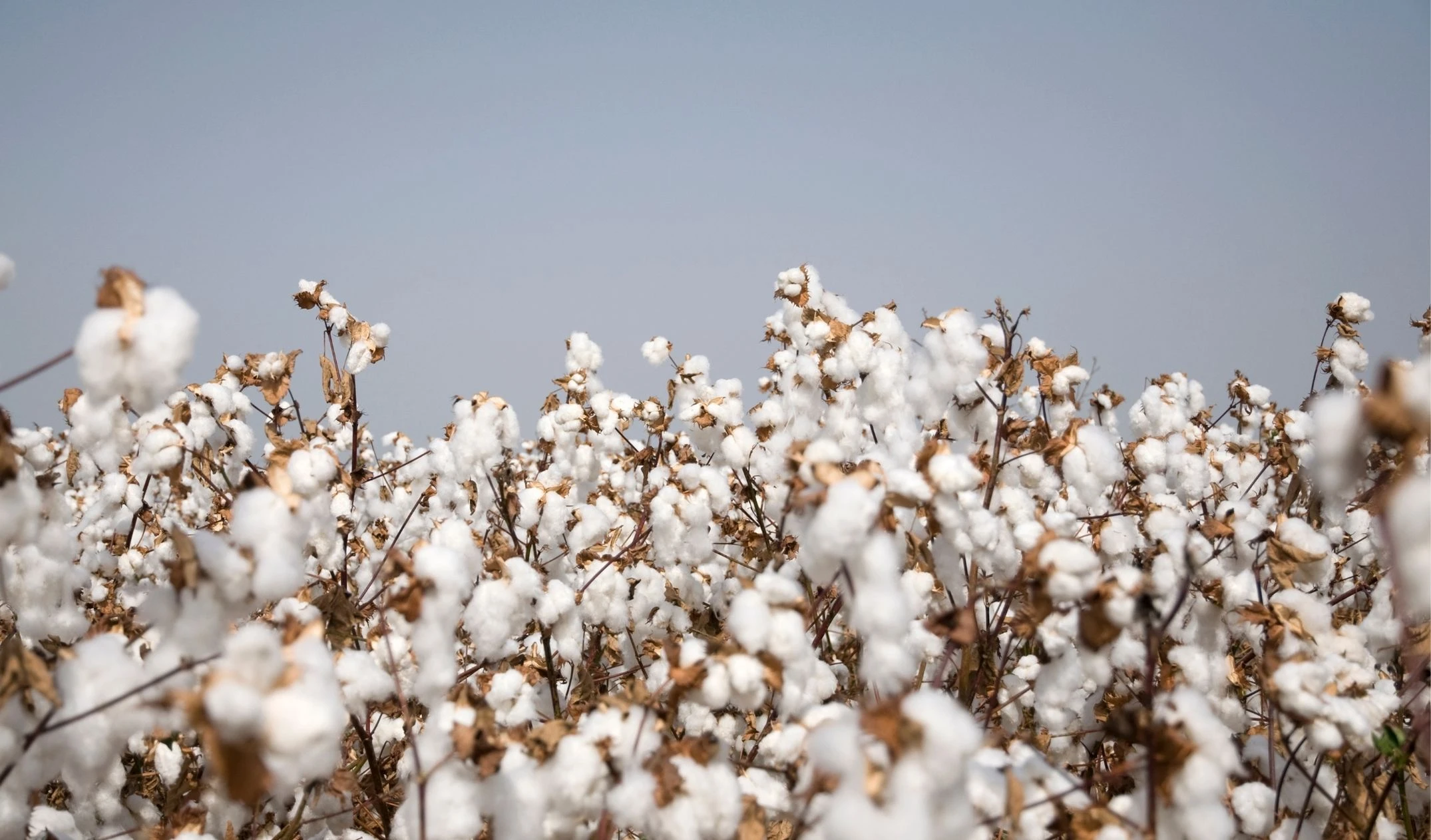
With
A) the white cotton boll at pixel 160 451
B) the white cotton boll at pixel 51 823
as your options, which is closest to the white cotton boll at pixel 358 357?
the white cotton boll at pixel 160 451

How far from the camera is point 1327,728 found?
1.85 metres

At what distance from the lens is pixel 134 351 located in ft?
4.83

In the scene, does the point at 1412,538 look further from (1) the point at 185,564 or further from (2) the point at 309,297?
(2) the point at 309,297

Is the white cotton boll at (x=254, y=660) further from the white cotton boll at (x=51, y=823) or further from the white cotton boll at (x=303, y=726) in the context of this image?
the white cotton boll at (x=51, y=823)

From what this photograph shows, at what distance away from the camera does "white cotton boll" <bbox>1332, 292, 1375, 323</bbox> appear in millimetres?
4367

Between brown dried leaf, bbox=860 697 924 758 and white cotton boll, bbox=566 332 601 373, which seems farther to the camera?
white cotton boll, bbox=566 332 601 373

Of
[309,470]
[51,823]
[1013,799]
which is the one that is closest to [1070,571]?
[1013,799]

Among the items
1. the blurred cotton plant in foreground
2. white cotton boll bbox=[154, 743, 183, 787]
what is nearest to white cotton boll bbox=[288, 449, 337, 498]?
the blurred cotton plant in foreground

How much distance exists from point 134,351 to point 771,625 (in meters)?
1.18

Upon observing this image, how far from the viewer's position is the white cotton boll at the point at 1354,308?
14.3 ft

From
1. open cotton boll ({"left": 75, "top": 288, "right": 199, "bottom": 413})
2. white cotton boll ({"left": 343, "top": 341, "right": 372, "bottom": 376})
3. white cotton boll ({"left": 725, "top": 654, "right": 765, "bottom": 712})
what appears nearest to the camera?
open cotton boll ({"left": 75, "top": 288, "right": 199, "bottom": 413})

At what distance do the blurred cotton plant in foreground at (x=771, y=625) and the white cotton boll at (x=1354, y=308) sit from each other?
24mm

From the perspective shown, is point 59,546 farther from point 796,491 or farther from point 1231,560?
point 1231,560

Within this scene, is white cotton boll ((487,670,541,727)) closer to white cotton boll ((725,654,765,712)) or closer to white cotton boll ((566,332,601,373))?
white cotton boll ((725,654,765,712))
